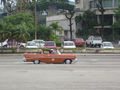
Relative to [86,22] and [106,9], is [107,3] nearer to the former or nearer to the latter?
[106,9]

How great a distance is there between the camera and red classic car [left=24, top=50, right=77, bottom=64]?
65.8 ft

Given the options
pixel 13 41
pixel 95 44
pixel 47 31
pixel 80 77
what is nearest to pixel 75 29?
pixel 47 31

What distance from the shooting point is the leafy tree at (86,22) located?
58756 mm

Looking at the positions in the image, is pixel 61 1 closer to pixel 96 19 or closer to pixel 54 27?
pixel 96 19

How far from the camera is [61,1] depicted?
97688 mm

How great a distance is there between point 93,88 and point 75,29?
5174 cm

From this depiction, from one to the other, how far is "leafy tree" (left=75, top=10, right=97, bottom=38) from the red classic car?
127ft

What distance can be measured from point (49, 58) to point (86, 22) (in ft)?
133

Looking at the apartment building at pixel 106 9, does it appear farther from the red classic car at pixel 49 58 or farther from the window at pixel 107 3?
the red classic car at pixel 49 58

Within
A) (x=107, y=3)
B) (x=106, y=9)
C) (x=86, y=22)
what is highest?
(x=107, y=3)

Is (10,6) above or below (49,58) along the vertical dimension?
above

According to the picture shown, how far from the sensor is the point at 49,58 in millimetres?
20141

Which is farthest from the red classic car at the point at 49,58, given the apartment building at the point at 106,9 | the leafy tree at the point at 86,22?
the apartment building at the point at 106,9

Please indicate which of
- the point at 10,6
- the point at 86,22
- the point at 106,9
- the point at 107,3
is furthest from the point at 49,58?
the point at 10,6
